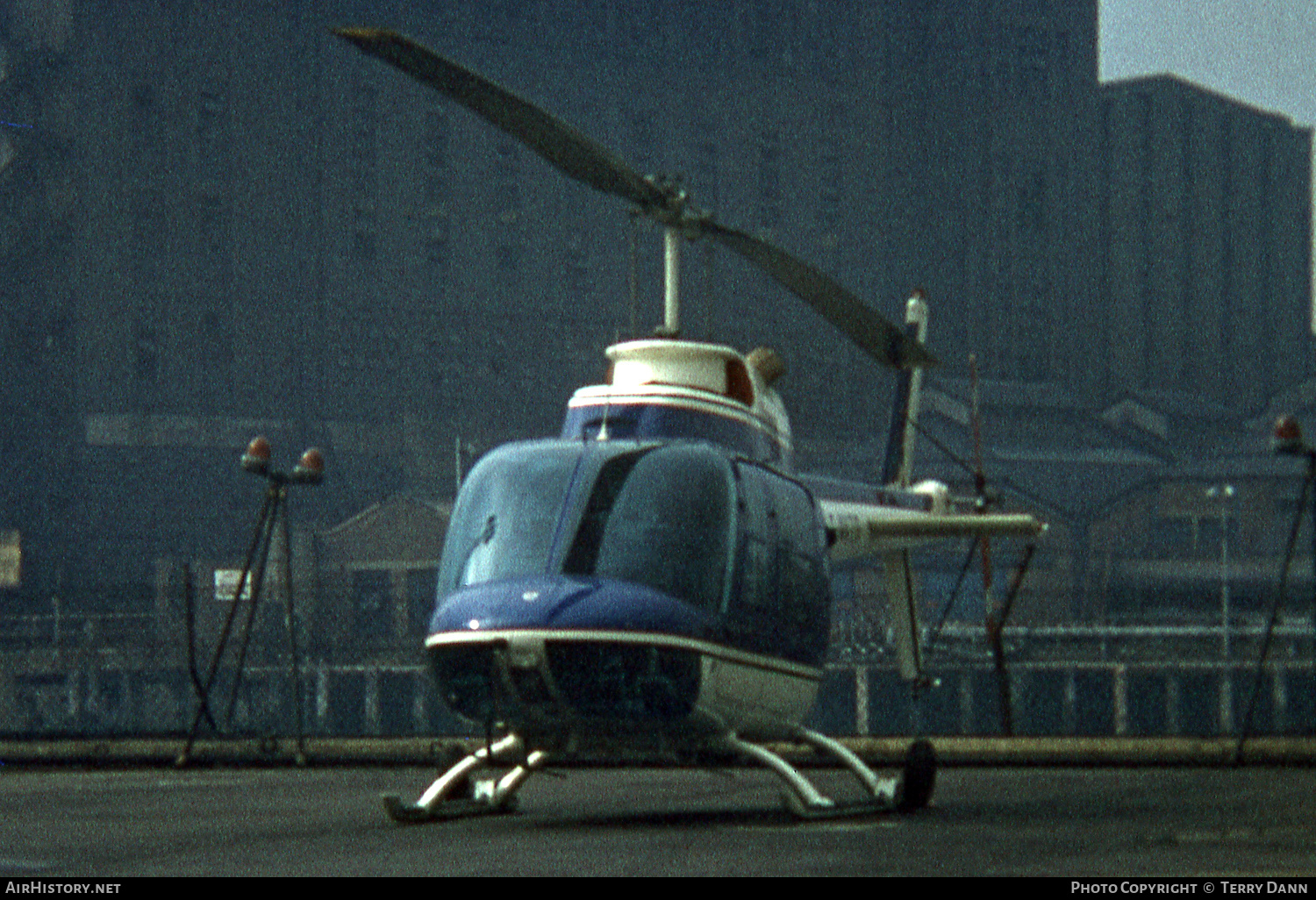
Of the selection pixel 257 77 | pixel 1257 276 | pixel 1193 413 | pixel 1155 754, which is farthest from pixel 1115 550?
pixel 1155 754

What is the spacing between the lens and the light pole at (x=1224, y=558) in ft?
292

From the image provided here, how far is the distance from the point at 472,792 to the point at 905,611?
579 cm

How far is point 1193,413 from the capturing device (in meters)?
147

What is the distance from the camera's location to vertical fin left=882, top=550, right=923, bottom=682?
20047 millimetres

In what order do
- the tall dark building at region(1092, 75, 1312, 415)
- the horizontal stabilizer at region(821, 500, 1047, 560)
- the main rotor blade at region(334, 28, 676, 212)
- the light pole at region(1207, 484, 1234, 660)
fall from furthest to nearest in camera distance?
the tall dark building at region(1092, 75, 1312, 415), the light pole at region(1207, 484, 1234, 660), the horizontal stabilizer at region(821, 500, 1047, 560), the main rotor blade at region(334, 28, 676, 212)

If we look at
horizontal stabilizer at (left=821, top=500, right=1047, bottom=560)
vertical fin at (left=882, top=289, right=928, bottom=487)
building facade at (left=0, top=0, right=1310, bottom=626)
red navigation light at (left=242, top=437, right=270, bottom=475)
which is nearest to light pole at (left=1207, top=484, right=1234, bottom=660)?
building facade at (left=0, top=0, right=1310, bottom=626)

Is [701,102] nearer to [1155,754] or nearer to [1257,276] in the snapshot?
[1257,276]

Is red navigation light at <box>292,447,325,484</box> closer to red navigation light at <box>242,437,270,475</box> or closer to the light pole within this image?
red navigation light at <box>242,437,270,475</box>

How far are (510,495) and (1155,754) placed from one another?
993cm

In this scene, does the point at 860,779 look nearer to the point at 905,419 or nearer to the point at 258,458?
the point at 905,419

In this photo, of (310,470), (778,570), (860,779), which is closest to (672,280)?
(778,570)

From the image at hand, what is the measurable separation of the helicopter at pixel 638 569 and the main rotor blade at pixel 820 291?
3 cm

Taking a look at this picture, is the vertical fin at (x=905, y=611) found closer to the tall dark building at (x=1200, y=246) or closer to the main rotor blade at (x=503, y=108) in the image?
the main rotor blade at (x=503, y=108)

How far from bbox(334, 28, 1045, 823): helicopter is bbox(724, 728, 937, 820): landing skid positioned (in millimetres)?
19
